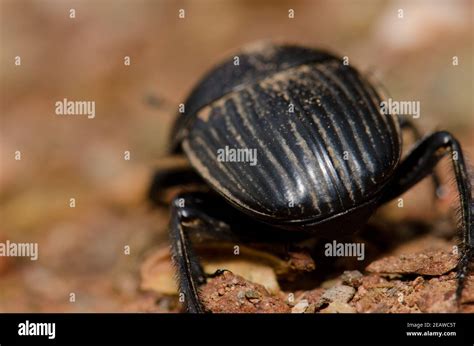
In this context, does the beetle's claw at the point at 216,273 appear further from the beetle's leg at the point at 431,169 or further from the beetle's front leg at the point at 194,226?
the beetle's leg at the point at 431,169

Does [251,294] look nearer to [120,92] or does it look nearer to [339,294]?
[339,294]

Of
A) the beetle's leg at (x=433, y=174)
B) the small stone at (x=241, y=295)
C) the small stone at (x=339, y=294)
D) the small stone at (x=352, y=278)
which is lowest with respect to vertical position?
the small stone at (x=339, y=294)

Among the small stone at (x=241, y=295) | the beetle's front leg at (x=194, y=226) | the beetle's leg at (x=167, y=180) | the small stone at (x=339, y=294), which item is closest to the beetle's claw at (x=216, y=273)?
the beetle's front leg at (x=194, y=226)

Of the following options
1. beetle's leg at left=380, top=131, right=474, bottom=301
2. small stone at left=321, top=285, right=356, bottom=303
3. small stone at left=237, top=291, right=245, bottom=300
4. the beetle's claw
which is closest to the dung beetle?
beetle's leg at left=380, top=131, right=474, bottom=301
